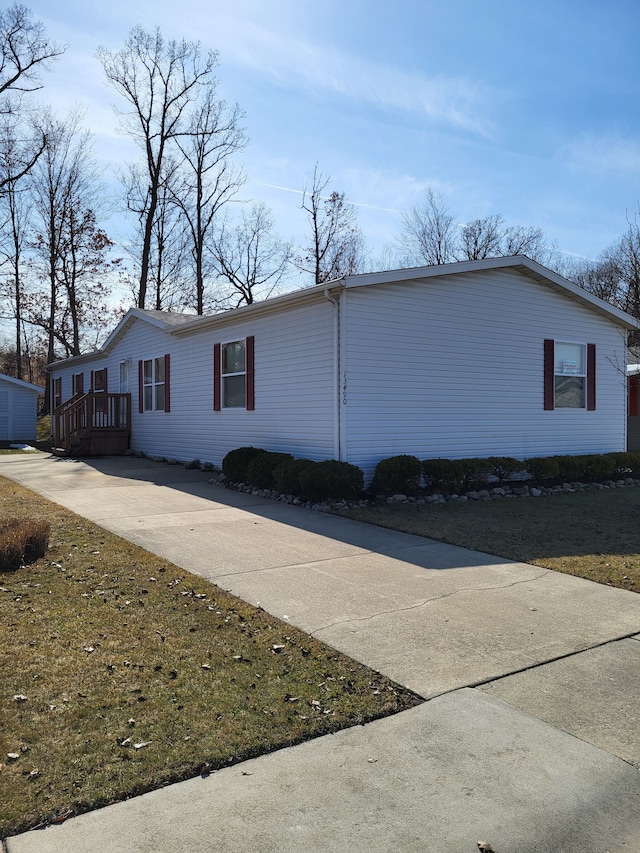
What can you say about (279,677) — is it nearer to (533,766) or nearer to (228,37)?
(533,766)

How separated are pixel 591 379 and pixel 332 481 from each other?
7354 mm

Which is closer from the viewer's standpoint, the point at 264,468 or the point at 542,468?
the point at 264,468

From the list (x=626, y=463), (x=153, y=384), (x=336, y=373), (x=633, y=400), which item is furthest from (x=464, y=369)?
(x=633, y=400)

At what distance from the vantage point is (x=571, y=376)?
13.5m

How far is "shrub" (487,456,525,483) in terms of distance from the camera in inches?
435

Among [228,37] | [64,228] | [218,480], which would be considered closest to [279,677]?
[218,480]

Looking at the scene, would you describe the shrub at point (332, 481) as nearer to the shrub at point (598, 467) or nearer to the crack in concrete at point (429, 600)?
the crack in concrete at point (429, 600)


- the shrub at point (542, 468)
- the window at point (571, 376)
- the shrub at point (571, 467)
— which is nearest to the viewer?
the shrub at point (542, 468)

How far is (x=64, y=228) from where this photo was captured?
31.1m

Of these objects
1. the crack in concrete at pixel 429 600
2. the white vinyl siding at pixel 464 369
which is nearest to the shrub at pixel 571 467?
the white vinyl siding at pixel 464 369

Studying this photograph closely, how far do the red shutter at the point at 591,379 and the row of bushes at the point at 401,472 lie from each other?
135 cm

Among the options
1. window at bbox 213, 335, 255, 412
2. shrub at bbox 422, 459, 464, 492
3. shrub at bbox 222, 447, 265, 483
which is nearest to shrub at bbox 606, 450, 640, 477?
shrub at bbox 422, 459, 464, 492

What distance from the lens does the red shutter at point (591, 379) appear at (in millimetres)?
13602

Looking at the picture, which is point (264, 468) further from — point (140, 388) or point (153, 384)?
point (140, 388)
